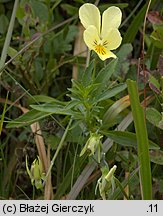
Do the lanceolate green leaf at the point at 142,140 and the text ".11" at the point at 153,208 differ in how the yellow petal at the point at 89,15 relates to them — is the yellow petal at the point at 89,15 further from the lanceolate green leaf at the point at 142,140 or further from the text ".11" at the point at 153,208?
the text ".11" at the point at 153,208

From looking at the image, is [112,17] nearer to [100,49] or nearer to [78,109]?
[100,49]

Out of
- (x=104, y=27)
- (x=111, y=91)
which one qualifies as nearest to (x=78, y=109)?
(x=111, y=91)

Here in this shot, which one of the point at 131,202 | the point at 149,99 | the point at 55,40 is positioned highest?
the point at 55,40

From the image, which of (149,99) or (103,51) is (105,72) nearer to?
(103,51)

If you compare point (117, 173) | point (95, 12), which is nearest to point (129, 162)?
point (117, 173)

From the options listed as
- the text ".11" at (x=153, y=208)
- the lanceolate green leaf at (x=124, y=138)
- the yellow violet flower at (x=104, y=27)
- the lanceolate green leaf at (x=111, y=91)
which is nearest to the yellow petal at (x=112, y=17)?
the yellow violet flower at (x=104, y=27)

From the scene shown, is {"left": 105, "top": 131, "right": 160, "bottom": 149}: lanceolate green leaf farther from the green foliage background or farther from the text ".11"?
the text ".11"
